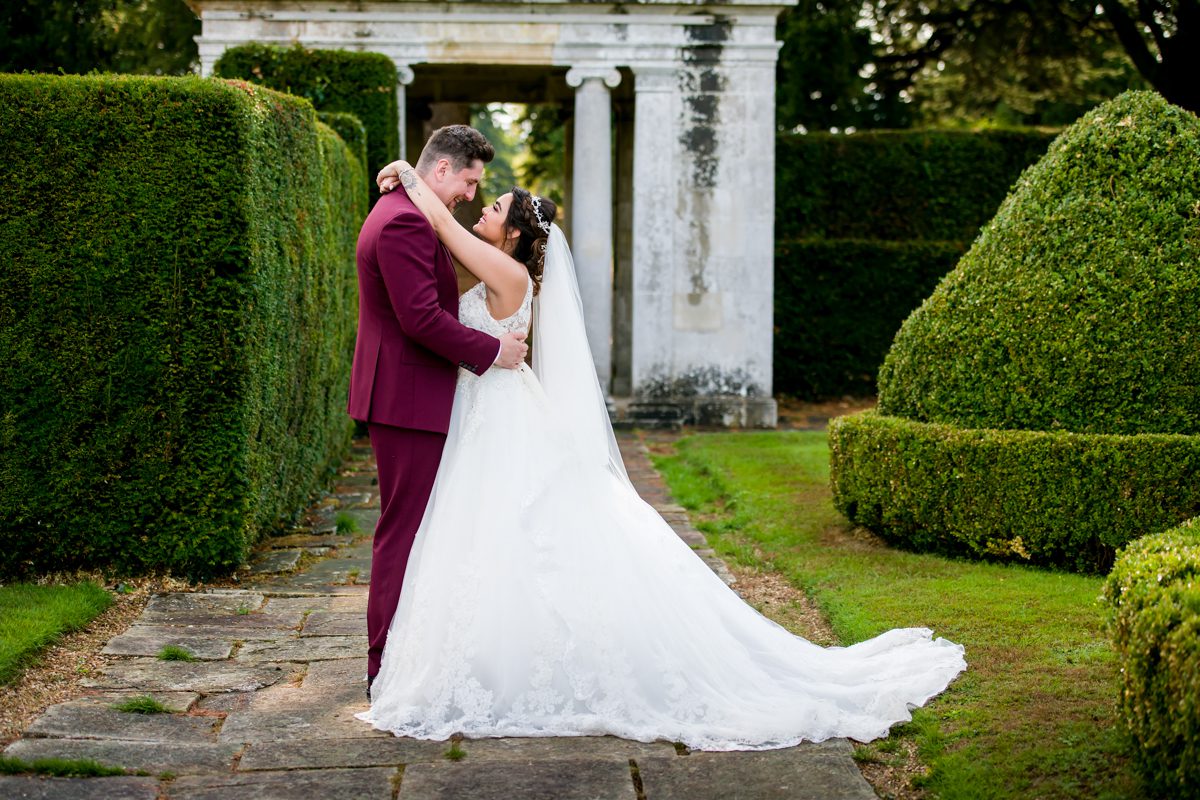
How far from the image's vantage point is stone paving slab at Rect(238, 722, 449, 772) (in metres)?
4.34

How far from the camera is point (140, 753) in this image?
14.5ft

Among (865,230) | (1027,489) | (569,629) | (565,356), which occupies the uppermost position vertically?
(865,230)

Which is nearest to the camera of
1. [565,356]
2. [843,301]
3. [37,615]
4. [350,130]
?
[565,356]

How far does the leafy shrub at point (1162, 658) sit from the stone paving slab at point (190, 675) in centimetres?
333

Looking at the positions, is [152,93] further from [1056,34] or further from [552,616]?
[1056,34]

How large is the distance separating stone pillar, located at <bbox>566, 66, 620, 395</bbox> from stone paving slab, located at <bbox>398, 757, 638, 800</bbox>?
10419 mm

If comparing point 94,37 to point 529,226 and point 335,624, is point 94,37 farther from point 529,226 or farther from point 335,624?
point 529,226

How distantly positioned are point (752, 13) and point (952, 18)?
862 cm

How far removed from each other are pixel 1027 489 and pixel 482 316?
138 inches

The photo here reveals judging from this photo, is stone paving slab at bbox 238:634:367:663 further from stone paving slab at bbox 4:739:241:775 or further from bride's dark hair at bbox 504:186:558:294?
bride's dark hair at bbox 504:186:558:294

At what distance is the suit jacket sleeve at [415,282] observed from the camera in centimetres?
493

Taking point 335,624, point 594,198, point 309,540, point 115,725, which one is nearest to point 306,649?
point 335,624

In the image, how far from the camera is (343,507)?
9.59 metres

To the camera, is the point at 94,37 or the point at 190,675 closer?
the point at 190,675
